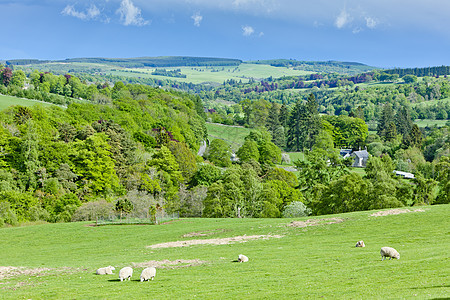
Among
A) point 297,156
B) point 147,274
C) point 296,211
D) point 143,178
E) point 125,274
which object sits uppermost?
point 147,274

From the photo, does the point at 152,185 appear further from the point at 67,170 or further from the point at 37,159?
the point at 37,159

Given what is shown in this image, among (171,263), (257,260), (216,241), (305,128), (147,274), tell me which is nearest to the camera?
(147,274)

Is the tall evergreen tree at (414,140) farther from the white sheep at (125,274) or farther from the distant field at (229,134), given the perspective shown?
the white sheep at (125,274)

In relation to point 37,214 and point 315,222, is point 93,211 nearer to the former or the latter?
point 37,214

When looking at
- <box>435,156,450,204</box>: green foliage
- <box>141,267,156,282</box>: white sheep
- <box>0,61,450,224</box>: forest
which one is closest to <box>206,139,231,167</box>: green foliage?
<box>0,61,450,224</box>: forest

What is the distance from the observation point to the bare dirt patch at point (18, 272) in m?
28.5

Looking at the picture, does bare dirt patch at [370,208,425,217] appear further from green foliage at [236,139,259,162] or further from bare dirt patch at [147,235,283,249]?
green foliage at [236,139,259,162]

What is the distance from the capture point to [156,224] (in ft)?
183

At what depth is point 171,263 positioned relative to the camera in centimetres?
3047

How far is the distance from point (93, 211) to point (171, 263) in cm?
4219

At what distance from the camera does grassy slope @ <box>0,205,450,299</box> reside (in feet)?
66.1

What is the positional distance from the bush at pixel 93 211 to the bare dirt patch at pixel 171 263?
125 feet

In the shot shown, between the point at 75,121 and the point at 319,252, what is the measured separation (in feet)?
304

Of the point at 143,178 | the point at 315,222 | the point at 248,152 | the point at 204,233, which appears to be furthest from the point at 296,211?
the point at 248,152
